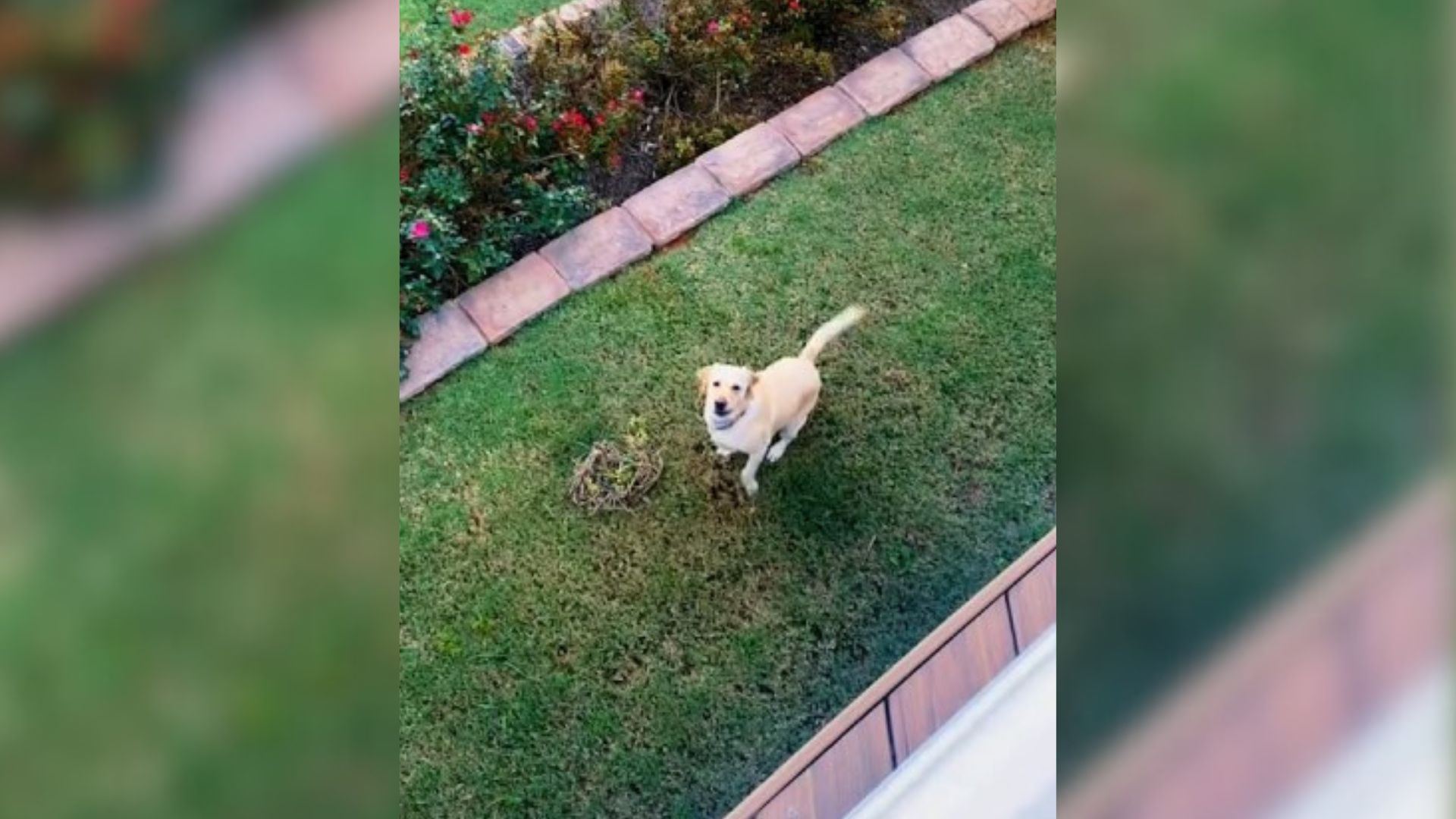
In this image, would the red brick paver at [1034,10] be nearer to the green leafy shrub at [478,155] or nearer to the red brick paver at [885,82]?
the red brick paver at [885,82]

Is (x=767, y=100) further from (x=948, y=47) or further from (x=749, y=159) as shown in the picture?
(x=948, y=47)

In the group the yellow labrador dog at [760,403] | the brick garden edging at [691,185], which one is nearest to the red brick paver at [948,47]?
the brick garden edging at [691,185]

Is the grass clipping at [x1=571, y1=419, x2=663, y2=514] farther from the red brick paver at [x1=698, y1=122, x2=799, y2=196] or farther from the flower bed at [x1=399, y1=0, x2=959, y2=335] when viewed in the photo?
the red brick paver at [x1=698, y1=122, x2=799, y2=196]

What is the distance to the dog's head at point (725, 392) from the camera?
1.35 metres

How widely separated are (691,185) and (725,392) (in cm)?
56

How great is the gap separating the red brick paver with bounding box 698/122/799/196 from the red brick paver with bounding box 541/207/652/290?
18 centimetres

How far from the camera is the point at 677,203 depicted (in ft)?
5.75

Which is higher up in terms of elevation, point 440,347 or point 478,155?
point 478,155
